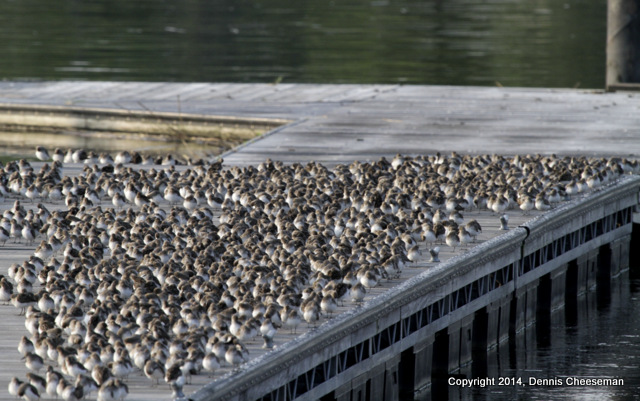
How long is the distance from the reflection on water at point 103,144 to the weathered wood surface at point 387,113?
38.1 inches

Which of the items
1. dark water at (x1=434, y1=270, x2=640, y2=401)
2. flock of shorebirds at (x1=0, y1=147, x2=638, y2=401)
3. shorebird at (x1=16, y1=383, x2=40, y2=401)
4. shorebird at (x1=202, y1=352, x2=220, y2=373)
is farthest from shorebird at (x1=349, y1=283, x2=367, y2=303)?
shorebird at (x1=16, y1=383, x2=40, y2=401)

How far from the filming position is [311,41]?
69.0 metres

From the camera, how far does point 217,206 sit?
2291 centimetres

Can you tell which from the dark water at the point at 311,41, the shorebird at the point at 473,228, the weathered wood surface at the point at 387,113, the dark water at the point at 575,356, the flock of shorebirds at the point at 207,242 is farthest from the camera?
the dark water at the point at 311,41

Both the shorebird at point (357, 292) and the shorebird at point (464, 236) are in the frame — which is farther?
the shorebird at point (464, 236)

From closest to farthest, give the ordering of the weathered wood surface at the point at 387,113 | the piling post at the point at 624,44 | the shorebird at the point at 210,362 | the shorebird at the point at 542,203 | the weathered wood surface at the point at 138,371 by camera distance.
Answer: the weathered wood surface at the point at 138,371, the shorebird at the point at 210,362, the shorebird at the point at 542,203, the weathered wood surface at the point at 387,113, the piling post at the point at 624,44

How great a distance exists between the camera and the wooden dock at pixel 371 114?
2912cm

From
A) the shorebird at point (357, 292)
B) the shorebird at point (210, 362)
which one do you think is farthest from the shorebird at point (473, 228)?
the shorebird at point (210, 362)

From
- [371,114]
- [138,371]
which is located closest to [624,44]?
[371,114]

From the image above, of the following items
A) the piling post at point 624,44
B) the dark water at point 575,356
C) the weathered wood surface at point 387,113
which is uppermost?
the piling post at point 624,44

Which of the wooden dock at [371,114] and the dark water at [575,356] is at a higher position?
the wooden dock at [371,114]

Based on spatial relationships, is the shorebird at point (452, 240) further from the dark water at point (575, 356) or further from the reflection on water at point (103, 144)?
the reflection on water at point (103, 144)

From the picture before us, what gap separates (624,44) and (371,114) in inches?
346

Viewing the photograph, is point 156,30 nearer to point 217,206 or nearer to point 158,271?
point 217,206
